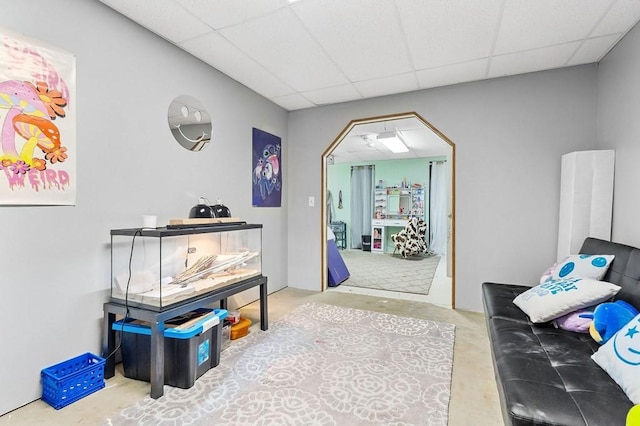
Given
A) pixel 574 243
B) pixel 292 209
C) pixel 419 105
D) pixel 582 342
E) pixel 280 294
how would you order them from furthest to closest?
pixel 292 209 < pixel 280 294 < pixel 419 105 < pixel 574 243 < pixel 582 342

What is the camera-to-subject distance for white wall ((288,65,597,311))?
2.85 m

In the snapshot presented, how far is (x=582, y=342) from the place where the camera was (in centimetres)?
151

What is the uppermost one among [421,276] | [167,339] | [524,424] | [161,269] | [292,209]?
[292,209]

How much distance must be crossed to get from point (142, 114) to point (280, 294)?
2.45 metres

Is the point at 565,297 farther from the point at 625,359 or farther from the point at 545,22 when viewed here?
the point at 545,22

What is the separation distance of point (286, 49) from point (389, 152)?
188 inches

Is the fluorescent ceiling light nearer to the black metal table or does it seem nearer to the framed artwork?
the framed artwork

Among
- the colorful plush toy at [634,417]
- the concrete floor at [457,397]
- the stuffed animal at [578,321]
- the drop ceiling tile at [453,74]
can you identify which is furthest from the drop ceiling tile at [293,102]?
the colorful plush toy at [634,417]

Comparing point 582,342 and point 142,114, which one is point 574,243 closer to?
point 582,342

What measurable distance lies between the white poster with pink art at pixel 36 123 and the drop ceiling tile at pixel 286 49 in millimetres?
1123

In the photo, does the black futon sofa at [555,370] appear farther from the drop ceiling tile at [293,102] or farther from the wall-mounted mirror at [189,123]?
the drop ceiling tile at [293,102]

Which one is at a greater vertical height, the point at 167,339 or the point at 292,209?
the point at 292,209

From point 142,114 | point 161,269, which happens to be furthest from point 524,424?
point 142,114

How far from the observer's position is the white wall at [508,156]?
9.36 ft
